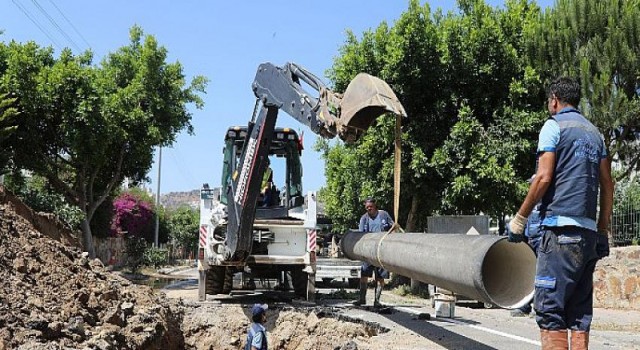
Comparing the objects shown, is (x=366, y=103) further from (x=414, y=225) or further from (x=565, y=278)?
(x=414, y=225)

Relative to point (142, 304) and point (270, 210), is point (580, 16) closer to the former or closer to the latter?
point (270, 210)

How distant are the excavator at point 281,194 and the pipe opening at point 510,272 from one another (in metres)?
2.08

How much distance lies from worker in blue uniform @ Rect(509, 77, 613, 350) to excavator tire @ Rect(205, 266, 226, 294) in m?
7.83

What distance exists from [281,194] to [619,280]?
6.88 meters

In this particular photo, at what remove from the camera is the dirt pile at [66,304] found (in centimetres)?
630

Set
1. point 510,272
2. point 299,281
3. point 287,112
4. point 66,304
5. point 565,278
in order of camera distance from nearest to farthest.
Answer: point 565,278, point 510,272, point 66,304, point 287,112, point 299,281

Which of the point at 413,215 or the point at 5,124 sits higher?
the point at 5,124

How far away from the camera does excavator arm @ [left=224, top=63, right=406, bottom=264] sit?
6477 mm

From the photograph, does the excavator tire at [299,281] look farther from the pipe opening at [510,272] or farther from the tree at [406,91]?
the pipe opening at [510,272]

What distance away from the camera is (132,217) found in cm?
4500

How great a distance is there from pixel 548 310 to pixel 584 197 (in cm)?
77

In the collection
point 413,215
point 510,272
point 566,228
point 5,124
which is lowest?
point 510,272

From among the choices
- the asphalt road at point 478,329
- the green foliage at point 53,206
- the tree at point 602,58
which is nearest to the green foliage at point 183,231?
the green foliage at point 53,206

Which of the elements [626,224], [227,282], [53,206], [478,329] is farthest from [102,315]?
[53,206]
